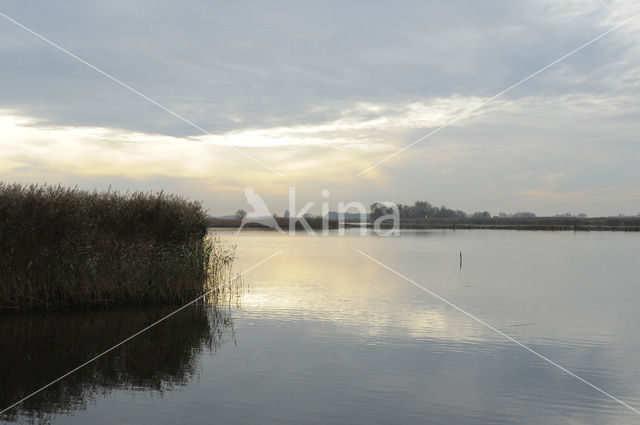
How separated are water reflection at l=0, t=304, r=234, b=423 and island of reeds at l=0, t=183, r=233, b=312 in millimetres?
1168

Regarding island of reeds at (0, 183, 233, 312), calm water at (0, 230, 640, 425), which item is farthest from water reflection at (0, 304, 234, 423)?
island of reeds at (0, 183, 233, 312)

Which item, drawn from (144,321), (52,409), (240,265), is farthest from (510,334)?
(240,265)

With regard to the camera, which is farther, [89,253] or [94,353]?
[89,253]

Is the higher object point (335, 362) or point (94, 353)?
point (94, 353)

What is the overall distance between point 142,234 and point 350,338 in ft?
41.9

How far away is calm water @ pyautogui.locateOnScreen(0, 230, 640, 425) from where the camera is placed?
1227 cm

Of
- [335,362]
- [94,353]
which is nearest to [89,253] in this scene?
[94,353]

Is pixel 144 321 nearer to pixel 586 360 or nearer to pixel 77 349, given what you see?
pixel 77 349

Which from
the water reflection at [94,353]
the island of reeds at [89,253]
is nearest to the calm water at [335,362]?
the water reflection at [94,353]

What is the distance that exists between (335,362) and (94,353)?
24.1ft

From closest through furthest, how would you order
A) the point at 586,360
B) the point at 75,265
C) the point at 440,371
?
the point at 440,371, the point at 586,360, the point at 75,265

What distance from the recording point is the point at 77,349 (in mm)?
17375

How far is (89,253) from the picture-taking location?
2400 cm

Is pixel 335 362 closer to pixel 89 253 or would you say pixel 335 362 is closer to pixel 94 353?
pixel 94 353
